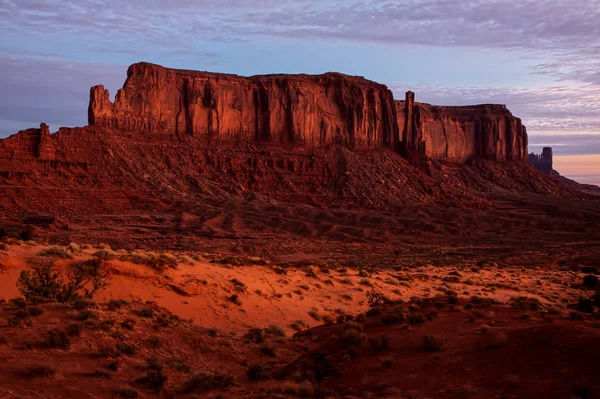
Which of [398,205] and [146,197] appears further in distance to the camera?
Answer: [398,205]

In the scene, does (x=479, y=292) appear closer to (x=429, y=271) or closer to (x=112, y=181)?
(x=429, y=271)

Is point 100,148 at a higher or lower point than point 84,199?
higher

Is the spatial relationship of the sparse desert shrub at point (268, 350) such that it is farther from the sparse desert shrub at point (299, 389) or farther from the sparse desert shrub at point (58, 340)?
the sparse desert shrub at point (58, 340)

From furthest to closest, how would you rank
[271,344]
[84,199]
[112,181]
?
1. [112,181]
2. [84,199]
3. [271,344]

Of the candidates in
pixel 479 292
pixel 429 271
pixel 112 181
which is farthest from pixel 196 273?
pixel 112 181

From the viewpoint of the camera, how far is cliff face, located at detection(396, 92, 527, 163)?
120688mm

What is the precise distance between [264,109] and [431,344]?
79.9m

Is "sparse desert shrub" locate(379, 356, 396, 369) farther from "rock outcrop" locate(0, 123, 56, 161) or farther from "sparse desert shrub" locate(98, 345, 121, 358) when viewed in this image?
"rock outcrop" locate(0, 123, 56, 161)

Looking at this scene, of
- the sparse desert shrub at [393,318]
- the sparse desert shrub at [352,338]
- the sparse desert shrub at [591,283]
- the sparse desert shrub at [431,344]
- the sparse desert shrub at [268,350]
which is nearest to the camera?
the sparse desert shrub at [431,344]

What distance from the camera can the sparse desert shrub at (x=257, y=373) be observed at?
414 inches

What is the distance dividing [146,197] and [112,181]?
447cm

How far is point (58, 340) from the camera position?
9.84 m

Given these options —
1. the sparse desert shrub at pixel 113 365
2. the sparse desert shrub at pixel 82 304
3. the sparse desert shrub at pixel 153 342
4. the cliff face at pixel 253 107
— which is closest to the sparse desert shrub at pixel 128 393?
the sparse desert shrub at pixel 113 365

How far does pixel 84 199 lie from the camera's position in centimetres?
5997
